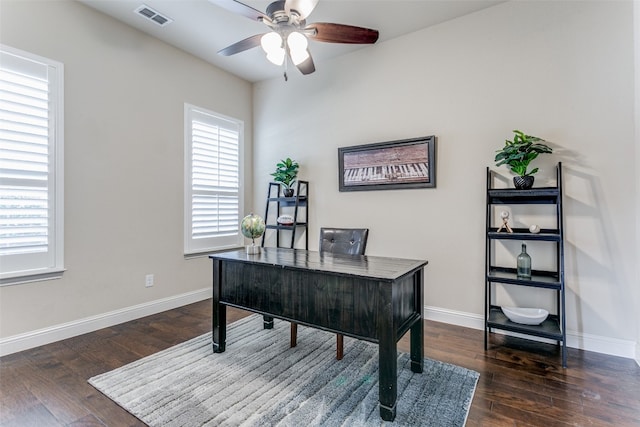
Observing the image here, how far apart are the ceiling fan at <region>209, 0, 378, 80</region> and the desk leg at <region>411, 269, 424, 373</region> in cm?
179

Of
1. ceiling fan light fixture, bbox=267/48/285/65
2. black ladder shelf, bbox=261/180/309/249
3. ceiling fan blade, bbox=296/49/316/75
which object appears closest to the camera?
ceiling fan light fixture, bbox=267/48/285/65

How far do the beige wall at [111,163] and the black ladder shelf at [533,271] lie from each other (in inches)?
129

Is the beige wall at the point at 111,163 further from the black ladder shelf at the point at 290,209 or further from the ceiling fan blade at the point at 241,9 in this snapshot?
the ceiling fan blade at the point at 241,9

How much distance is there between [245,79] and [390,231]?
3.07 m

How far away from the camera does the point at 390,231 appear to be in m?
3.41

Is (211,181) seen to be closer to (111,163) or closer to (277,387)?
(111,163)

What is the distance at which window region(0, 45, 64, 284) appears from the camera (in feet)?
7.86

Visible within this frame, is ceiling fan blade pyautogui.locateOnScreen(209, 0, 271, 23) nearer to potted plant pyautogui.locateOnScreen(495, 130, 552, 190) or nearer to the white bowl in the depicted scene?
potted plant pyautogui.locateOnScreen(495, 130, 552, 190)

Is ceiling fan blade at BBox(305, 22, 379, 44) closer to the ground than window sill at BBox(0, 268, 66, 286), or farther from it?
farther from it

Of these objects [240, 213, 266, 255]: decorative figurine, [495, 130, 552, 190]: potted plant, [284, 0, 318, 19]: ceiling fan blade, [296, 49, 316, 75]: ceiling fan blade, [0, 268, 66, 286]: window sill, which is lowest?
[0, 268, 66, 286]: window sill

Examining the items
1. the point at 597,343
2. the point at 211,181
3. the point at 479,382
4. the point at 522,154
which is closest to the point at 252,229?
the point at 211,181

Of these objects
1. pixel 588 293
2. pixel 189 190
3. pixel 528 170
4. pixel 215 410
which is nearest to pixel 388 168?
pixel 528 170

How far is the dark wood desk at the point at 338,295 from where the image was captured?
1653 mm

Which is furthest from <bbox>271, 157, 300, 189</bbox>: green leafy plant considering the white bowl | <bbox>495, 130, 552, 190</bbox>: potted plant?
the white bowl
